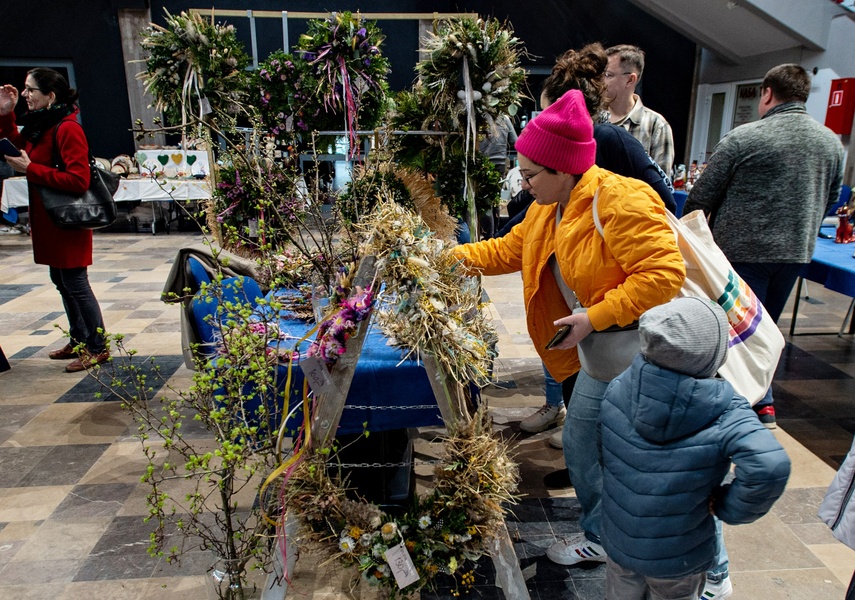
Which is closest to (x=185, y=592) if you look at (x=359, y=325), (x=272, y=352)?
(x=272, y=352)

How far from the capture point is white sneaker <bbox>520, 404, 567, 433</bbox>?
9.82 ft

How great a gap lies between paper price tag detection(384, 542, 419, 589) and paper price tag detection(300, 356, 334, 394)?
0.51 meters

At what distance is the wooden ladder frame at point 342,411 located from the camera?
160 cm

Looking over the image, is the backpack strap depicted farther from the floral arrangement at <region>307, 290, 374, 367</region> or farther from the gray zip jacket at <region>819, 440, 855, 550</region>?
the gray zip jacket at <region>819, 440, 855, 550</region>

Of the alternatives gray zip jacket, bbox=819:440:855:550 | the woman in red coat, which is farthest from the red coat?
gray zip jacket, bbox=819:440:855:550

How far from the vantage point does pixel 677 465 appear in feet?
4.42

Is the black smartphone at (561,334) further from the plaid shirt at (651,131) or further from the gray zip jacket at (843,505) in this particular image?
the plaid shirt at (651,131)

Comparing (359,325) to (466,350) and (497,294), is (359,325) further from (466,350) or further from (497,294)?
(497,294)

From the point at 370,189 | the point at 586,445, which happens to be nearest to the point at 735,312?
the point at 586,445

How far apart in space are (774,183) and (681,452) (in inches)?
72.1

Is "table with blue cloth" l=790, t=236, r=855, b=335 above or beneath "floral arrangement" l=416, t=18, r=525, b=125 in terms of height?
beneath

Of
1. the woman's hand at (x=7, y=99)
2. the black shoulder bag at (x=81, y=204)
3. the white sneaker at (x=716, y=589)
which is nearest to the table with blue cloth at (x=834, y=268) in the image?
the white sneaker at (x=716, y=589)

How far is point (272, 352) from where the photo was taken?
1692 mm

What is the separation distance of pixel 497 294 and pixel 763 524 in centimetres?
334
